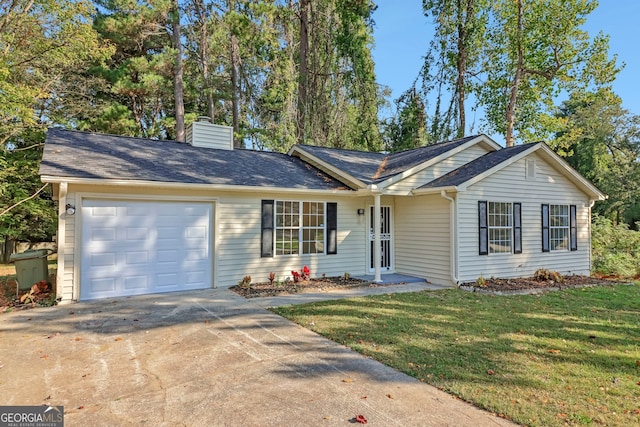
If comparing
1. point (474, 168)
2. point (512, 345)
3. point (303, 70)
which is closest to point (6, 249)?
point (303, 70)

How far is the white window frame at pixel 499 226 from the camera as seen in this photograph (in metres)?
9.67

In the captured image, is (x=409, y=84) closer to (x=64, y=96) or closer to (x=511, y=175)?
(x=511, y=175)

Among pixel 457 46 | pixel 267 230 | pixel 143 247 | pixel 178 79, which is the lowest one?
pixel 143 247

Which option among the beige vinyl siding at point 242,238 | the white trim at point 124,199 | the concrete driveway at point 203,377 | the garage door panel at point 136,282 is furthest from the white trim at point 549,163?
the garage door panel at point 136,282

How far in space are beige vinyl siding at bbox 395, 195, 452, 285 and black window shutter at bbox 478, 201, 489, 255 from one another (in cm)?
91

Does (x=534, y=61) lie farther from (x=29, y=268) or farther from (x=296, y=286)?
(x=29, y=268)

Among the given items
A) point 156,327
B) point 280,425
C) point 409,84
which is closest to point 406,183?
point 156,327

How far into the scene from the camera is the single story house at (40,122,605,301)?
745 centimetres

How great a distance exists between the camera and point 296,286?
8500mm

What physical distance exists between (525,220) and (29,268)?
480 inches

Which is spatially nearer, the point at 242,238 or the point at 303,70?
the point at 242,238

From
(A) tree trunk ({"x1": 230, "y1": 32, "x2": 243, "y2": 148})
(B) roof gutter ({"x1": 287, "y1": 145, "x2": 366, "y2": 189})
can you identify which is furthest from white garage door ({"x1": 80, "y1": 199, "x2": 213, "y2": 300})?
(A) tree trunk ({"x1": 230, "y1": 32, "x2": 243, "y2": 148})

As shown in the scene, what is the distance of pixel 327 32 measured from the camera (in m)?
18.8

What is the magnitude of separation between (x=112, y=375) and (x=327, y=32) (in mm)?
18594
